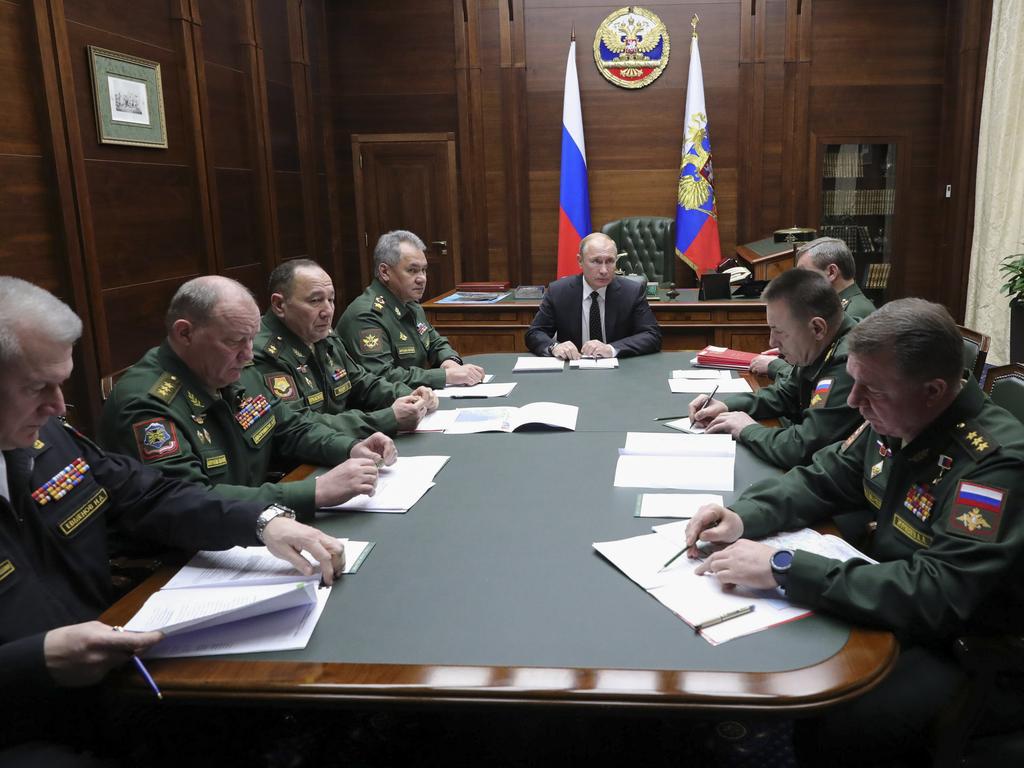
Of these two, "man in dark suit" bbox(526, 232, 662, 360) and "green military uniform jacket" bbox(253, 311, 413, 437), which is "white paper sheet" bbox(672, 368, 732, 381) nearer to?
"man in dark suit" bbox(526, 232, 662, 360)

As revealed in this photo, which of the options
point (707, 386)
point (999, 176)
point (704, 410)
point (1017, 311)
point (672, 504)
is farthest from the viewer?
point (999, 176)

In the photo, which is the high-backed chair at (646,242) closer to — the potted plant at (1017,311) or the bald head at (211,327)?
the potted plant at (1017,311)

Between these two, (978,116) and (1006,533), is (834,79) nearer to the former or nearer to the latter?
(978,116)

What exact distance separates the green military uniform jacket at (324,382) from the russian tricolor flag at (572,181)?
4144 millimetres

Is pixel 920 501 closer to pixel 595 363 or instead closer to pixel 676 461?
pixel 676 461

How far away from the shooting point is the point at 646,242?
6691mm

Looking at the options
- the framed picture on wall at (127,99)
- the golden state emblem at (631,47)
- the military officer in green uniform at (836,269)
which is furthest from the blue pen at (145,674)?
the golden state emblem at (631,47)

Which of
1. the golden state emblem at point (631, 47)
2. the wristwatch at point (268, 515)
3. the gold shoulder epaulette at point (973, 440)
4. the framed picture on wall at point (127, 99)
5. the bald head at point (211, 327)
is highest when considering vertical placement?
the golden state emblem at point (631, 47)

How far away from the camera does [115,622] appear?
141 centimetres

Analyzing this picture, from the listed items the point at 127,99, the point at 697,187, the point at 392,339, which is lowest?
the point at 392,339

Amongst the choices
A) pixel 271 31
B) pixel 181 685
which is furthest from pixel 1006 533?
pixel 271 31

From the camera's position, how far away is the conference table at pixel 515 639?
119 centimetres

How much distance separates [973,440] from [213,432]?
5.69 feet

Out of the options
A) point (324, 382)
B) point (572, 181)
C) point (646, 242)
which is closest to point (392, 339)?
point (324, 382)
